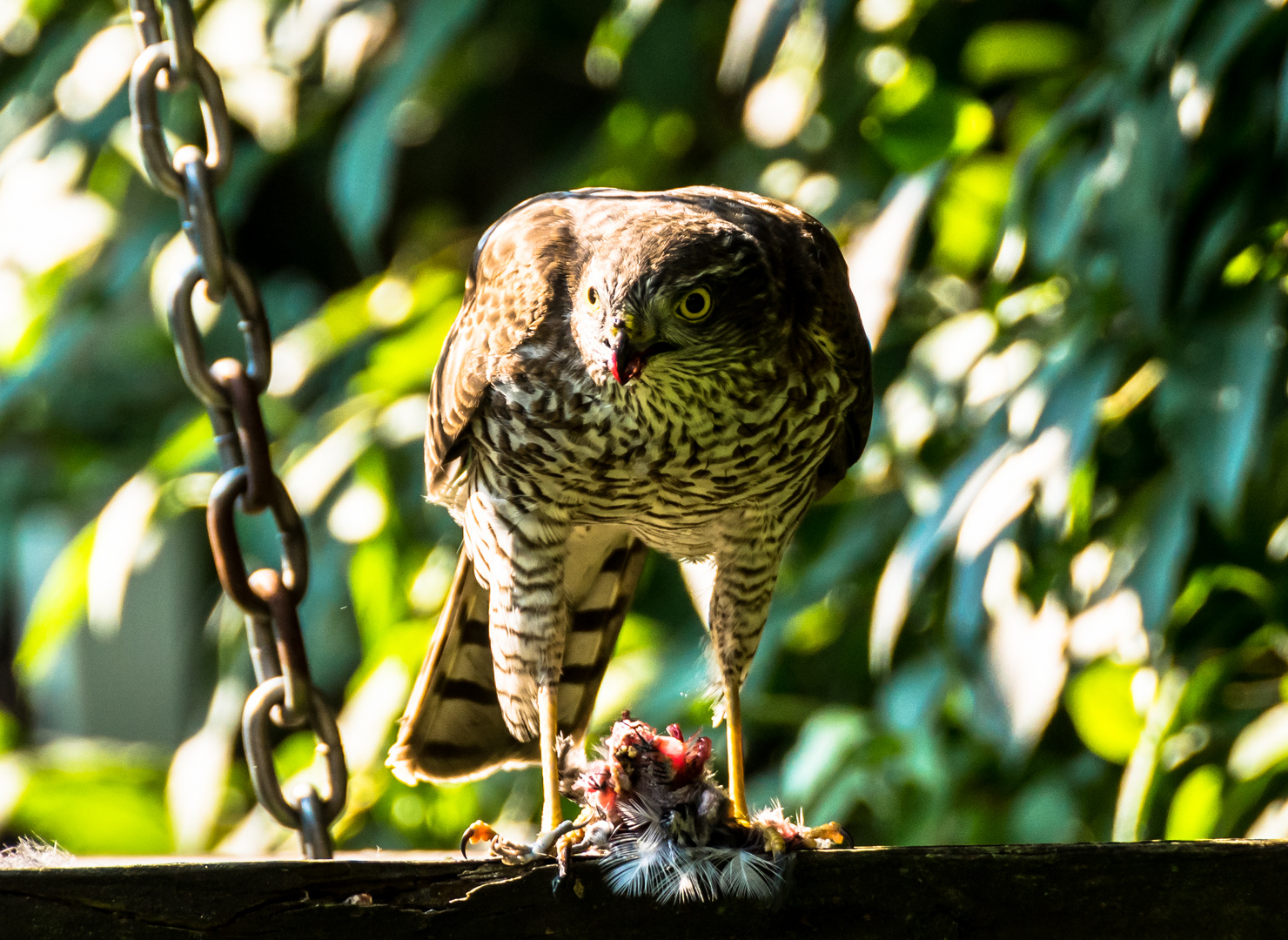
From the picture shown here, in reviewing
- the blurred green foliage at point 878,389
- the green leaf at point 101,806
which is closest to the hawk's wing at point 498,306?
the blurred green foliage at point 878,389

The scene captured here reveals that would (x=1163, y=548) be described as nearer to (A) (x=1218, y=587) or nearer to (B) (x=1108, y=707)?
(A) (x=1218, y=587)

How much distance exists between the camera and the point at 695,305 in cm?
132

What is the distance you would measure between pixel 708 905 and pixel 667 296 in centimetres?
57

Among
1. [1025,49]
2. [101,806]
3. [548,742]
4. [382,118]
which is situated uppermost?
[382,118]

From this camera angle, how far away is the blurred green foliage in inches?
83.1

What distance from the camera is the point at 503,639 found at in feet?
4.81

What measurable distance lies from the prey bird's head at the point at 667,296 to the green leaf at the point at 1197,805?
55.2 inches

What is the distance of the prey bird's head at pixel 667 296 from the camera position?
127 centimetres

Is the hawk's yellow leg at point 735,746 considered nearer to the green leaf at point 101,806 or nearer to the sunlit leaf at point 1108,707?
the sunlit leaf at point 1108,707

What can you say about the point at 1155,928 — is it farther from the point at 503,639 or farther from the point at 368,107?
the point at 368,107

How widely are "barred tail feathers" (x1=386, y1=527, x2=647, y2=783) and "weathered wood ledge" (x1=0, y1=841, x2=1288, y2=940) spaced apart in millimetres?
663

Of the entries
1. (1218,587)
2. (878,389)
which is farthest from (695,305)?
(878,389)

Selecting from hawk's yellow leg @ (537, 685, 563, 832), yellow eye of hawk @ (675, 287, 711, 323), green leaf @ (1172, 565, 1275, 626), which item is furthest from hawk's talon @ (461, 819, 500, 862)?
green leaf @ (1172, 565, 1275, 626)

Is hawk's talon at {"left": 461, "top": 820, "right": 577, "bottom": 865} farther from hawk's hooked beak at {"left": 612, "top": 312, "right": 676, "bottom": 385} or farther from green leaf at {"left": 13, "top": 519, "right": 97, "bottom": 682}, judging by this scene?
green leaf at {"left": 13, "top": 519, "right": 97, "bottom": 682}
